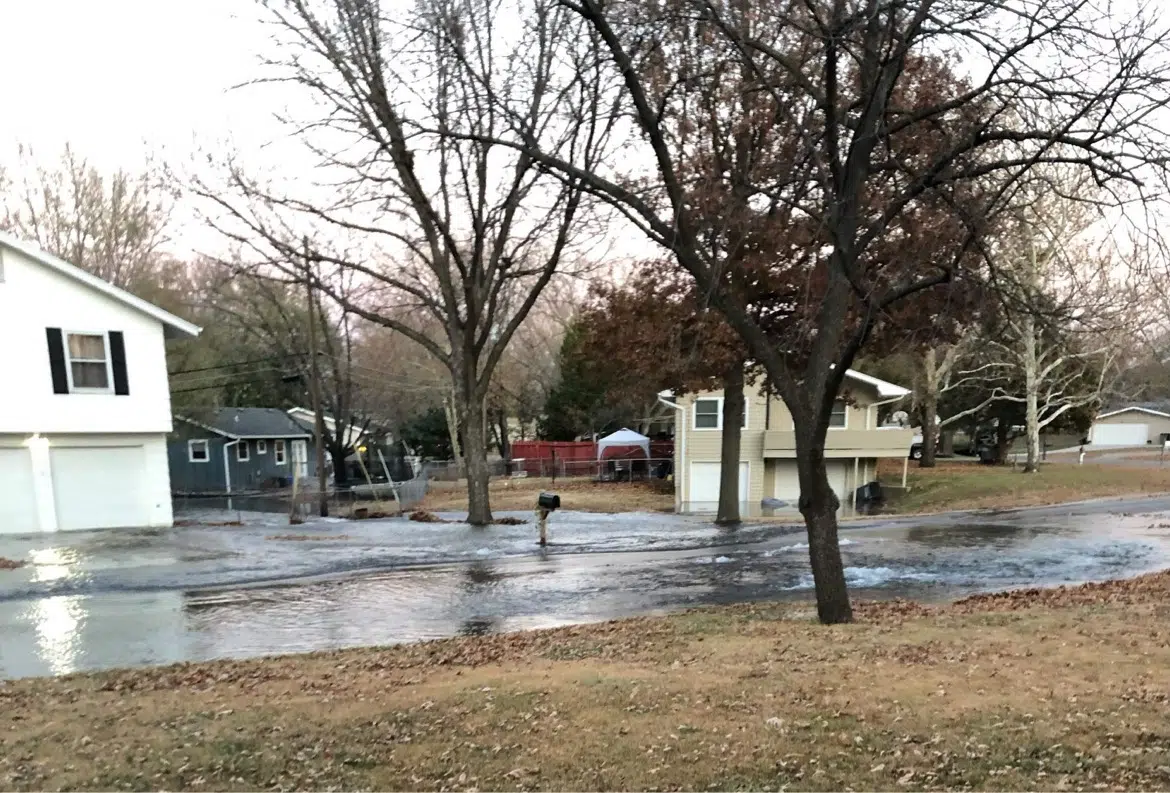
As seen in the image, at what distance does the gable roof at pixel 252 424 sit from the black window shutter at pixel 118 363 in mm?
23293

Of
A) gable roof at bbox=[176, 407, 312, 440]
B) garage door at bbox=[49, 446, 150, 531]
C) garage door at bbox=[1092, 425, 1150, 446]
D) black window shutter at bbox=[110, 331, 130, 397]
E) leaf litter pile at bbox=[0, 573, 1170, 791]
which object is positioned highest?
black window shutter at bbox=[110, 331, 130, 397]

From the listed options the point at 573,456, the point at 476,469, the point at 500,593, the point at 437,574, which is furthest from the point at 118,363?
the point at 573,456

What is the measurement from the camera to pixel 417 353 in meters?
52.4

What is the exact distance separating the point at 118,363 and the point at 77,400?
127 cm

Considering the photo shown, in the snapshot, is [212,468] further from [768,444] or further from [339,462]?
[768,444]

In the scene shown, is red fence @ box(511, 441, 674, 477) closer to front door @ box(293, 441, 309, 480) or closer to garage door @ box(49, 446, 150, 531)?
front door @ box(293, 441, 309, 480)

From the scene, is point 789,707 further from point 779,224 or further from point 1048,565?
point 1048,565

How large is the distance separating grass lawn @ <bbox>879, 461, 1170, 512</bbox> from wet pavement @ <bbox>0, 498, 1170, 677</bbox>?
605 centimetres

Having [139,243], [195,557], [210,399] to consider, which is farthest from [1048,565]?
[210,399]

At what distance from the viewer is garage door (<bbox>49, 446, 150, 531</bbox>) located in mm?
19625

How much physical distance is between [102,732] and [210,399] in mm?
37270

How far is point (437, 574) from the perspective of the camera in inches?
565

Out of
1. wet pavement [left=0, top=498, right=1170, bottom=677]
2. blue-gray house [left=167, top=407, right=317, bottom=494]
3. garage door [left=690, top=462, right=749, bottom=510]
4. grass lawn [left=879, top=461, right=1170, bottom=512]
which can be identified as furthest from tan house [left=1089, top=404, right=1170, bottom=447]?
blue-gray house [left=167, top=407, right=317, bottom=494]

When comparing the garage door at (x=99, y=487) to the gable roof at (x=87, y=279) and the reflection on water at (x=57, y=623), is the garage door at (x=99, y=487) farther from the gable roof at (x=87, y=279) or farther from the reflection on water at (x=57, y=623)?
the reflection on water at (x=57, y=623)
